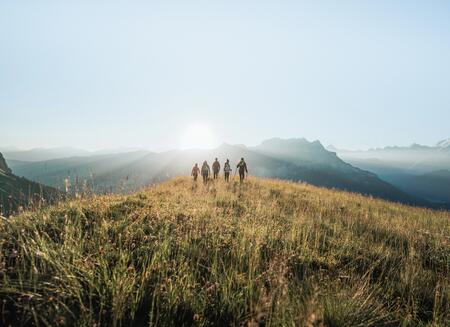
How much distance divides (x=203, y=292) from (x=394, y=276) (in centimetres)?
412

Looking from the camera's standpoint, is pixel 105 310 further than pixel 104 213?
No

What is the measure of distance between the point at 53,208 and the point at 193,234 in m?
4.09

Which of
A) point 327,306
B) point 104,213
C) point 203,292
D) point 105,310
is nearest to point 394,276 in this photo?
point 327,306

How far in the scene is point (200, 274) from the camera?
16.8 feet

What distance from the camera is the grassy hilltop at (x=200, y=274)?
3674mm

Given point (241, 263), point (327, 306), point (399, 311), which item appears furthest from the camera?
point (241, 263)

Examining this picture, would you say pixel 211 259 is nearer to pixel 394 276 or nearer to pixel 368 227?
pixel 394 276

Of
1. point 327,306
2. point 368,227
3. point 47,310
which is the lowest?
point 368,227

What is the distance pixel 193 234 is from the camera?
6598 mm

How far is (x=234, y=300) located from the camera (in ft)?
13.4

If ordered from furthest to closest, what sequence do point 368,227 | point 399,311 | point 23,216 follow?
1. point 368,227
2. point 23,216
3. point 399,311

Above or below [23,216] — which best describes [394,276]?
below

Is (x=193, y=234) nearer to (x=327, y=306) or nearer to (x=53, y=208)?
(x=327, y=306)

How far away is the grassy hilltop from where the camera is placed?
3.67 m
